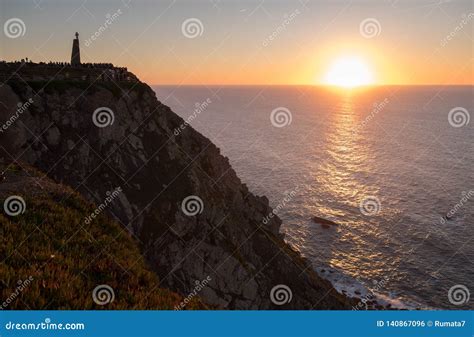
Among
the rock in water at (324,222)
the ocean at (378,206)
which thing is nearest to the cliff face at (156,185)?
the ocean at (378,206)

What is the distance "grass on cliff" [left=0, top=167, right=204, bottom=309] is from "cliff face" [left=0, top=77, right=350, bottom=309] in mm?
16702

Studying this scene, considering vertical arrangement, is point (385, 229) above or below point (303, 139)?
below

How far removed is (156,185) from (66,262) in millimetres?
26419

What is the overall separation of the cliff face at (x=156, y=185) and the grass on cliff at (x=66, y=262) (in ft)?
54.8

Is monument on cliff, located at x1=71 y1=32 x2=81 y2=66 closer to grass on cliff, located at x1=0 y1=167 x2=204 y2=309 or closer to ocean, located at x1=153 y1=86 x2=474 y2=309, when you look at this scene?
ocean, located at x1=153 y1=86 x2=474 y2=309

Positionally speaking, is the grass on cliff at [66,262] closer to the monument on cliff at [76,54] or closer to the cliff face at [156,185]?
the cliff face at [156,185]

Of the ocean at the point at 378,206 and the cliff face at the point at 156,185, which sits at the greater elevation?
the ocean at the point at 378,206

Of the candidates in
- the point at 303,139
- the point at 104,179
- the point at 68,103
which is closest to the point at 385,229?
the point at 104,179

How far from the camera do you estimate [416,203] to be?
7525cm

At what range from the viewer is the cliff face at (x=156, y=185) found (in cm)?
3291

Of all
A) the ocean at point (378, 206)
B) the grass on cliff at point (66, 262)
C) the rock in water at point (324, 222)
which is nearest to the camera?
the grass on cliff at point (66, 262)

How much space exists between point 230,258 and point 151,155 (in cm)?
1420

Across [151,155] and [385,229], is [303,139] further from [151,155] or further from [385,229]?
[151,155]

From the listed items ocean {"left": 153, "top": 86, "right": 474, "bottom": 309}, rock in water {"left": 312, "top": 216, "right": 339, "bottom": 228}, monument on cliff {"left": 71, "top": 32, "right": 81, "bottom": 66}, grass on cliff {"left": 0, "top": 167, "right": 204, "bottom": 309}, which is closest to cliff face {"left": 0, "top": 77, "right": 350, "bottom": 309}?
ocean {"left": 153, "top": 86, "right": 474, "bottom": 309}
